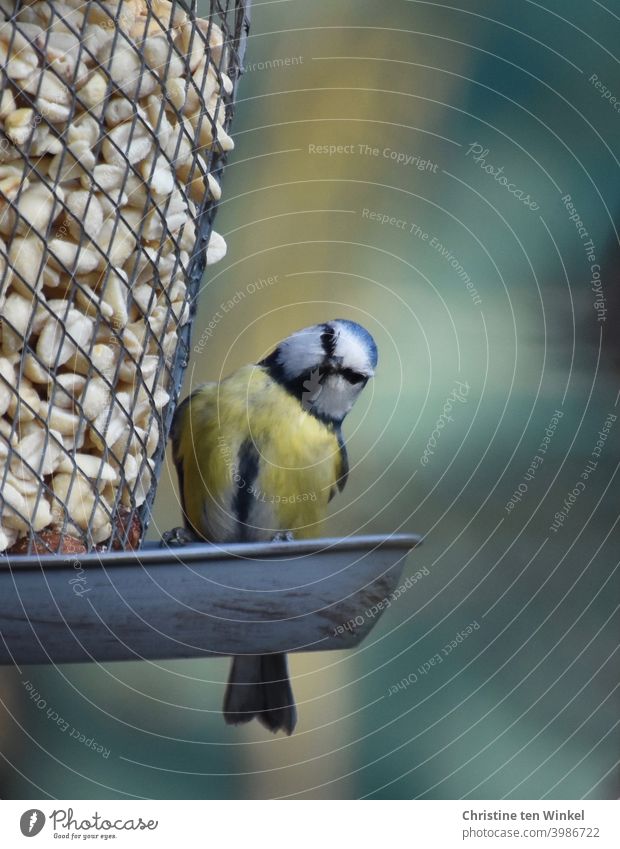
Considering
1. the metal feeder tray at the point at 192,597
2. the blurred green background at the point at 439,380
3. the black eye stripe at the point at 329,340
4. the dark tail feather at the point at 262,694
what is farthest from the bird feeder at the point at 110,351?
the blurred green background at the point at 439,380

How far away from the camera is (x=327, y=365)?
2.28 feet

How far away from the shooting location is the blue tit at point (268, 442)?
2.38 ft

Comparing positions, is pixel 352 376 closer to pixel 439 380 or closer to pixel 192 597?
pixel 192 597

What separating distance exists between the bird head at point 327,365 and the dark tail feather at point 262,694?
0.21 metres

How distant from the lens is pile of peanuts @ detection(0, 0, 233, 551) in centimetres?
52

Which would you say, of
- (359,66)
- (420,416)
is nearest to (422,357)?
(420,416)

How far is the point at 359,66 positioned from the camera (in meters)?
1.09

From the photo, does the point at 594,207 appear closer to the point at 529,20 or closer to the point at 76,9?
the point at 529,20

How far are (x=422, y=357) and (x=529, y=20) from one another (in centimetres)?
33

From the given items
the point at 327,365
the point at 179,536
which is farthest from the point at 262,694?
the point at 327,365

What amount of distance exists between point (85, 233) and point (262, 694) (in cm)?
45

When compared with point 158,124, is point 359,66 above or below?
above
